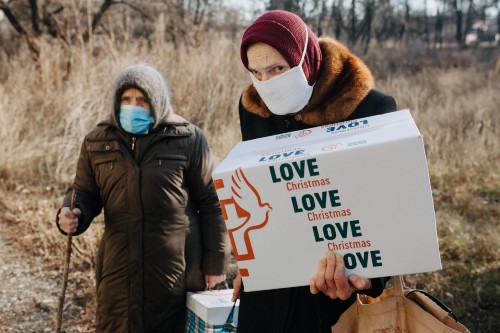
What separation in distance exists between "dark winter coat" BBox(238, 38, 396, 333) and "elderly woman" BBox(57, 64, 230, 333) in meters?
0.77

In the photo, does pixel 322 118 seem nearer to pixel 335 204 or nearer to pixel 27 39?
pixel 335 204

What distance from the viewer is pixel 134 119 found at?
248 centimetres

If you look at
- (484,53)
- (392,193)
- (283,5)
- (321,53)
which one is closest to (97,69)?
(283,5)

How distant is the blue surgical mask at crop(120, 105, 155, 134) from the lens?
247 centimetres

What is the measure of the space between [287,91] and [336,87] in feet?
0.53

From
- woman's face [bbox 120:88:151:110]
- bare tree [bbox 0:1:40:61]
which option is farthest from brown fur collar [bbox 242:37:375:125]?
bare tree [bbox 0:1:40:61]

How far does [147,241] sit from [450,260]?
309cm

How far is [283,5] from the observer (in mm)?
9508

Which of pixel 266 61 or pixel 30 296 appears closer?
pixel 266 61

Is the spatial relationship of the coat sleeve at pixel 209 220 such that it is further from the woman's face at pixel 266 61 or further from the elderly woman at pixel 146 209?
the woman's face at pixel 266 61

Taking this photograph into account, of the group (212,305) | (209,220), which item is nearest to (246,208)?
(212,305)

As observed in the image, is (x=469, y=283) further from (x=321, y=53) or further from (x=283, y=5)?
(x=283, y=5)

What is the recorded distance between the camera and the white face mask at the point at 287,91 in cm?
164

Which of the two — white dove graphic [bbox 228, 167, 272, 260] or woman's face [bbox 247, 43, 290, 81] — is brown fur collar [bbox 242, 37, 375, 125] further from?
white dove graphic [bbox 228, 167, 272, 260]
